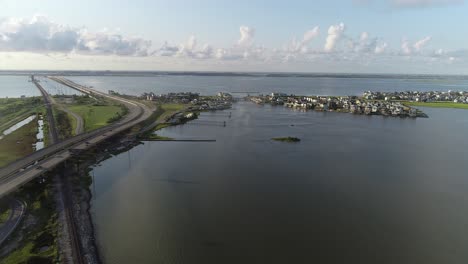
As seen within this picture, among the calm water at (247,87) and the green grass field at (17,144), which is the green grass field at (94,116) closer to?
the green grass field at (17,144)

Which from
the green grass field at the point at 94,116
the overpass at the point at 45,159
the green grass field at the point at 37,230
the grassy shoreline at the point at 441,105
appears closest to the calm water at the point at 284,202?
the green grass field at the point at 37,230

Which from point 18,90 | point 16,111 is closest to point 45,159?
point 16,111

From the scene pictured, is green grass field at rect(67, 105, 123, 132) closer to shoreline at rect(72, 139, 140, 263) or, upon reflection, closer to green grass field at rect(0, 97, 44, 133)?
green grass field at rect(0, 97, 44, 133)

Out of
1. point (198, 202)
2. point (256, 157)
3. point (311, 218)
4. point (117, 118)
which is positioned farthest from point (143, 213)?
point (117, 118)

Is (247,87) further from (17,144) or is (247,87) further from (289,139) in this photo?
(17,144)

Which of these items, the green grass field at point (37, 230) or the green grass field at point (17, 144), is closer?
the green grass field at point (37, 230)

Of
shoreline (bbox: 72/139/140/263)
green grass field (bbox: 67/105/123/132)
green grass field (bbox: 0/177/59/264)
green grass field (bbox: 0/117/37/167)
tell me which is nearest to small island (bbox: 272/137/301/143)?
shoreline (bbox: 72/139/140/263)

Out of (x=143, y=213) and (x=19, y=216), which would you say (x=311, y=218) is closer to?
A: (x=143, y=213)

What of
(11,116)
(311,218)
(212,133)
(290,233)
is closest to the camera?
(290,233)
